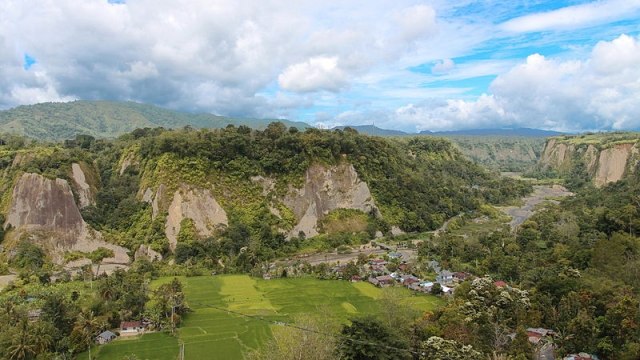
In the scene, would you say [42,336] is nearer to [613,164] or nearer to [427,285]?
[427,285]

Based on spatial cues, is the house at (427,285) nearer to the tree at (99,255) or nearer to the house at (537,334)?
the house at (537,334)

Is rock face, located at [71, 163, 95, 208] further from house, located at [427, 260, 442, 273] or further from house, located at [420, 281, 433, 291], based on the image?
house, located at [427, 260, 442, 273]

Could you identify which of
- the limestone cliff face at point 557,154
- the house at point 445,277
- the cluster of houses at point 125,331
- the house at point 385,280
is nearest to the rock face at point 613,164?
the limestone cliff face at point 557,154

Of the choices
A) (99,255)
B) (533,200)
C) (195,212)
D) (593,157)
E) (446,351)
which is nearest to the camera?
(446,351)

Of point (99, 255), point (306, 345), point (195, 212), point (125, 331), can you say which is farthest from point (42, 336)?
point (195, 212)

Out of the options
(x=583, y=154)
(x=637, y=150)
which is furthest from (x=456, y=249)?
(x=583, y=154)

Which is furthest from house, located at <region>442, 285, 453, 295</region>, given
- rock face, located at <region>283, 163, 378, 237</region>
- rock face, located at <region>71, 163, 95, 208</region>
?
rock face, located at <region>71, 163, 95, 208</region>
